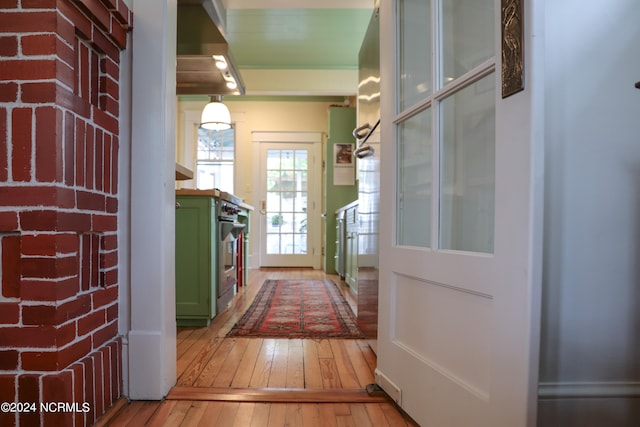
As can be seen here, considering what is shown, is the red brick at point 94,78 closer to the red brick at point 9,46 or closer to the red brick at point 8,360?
the red brick at point 9,46

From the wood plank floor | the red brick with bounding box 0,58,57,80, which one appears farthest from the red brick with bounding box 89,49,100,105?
the wood plank floor

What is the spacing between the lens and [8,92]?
108cm

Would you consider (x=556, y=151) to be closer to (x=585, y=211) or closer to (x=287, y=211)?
(x=585, y=211)

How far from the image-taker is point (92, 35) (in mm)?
1256

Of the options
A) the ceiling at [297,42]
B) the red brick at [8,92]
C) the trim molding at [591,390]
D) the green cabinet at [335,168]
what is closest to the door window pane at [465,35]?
the trim molding at [591,390]

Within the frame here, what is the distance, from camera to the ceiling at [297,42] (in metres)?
4.00

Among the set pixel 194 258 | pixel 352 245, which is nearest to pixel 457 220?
pixel 194 258

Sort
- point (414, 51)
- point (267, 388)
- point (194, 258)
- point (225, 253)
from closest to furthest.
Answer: point (414, 51), point (267, 388), point (194, 258), point (225, 253)

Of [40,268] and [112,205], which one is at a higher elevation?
[112,205]

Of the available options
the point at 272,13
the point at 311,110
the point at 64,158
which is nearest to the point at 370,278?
the point at 64,158

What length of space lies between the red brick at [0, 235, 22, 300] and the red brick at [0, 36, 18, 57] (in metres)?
0.47

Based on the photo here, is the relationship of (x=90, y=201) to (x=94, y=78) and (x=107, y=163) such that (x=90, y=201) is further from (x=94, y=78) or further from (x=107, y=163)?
(x=94, y=78)

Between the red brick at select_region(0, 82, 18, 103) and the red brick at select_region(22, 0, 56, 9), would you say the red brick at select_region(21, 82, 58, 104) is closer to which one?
the red brick at select_region(0, 82, 18, 103)

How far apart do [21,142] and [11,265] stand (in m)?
0.32
